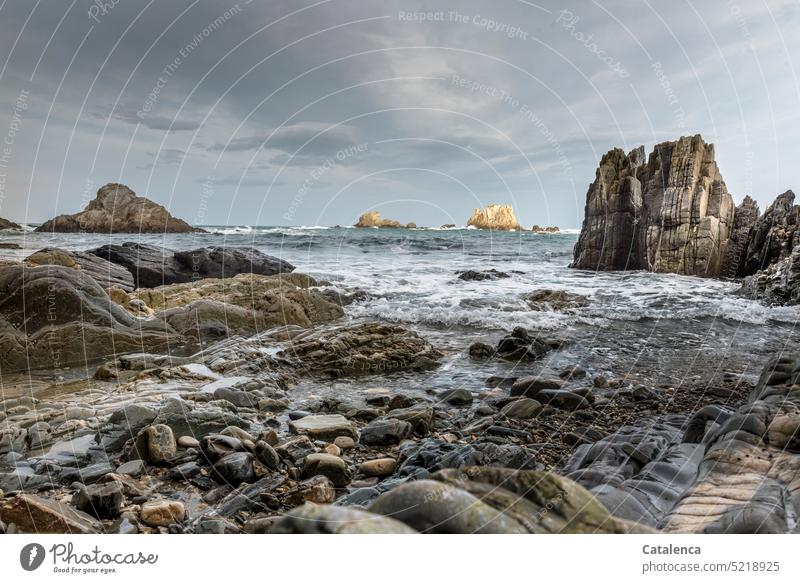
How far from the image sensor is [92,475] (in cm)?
408

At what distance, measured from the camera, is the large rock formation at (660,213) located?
1077 inches

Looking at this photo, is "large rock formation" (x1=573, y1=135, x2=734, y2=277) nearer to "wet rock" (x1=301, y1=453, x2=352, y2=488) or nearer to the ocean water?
the ocean water

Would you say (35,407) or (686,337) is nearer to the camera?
(35,407)

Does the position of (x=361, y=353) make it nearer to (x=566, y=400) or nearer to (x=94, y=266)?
(x=566, y=400)

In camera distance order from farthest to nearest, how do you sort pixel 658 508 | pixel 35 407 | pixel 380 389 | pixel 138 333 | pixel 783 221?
1. pixel 783 221
2. pixel 138 333
3. pixel 380 389
4. pixel 35 407
5. pixel 658 508

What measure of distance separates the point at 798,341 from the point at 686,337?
274cm

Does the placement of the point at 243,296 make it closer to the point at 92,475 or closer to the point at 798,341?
the point at 92,475

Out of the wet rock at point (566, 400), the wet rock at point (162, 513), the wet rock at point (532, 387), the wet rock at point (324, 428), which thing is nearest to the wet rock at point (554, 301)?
the wet rock at point (532, 387)

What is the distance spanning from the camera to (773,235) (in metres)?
23.7

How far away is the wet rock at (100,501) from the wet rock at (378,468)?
2155mm

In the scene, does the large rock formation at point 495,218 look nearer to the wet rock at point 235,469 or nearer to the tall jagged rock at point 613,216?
the tall jagged rock at point 613,216

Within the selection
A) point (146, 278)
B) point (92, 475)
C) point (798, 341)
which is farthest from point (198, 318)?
point (798, 341)

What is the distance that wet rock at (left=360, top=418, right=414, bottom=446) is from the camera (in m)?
5.16

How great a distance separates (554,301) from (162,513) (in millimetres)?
15231
